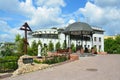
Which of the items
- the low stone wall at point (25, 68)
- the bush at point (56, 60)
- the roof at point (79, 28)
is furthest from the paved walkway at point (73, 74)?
the roof at point (79, 28)

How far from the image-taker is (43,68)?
1814cm

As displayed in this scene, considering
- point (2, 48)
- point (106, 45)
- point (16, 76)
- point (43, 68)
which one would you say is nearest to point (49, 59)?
point (43, 68)

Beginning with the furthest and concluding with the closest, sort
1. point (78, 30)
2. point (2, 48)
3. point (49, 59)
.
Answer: point (78, 30), point (2, 48), point (49, 59)

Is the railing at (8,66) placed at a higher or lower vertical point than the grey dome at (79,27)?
lower

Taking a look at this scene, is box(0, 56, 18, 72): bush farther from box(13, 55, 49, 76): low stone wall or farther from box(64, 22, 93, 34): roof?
box(64, 22, 93, 34): roof

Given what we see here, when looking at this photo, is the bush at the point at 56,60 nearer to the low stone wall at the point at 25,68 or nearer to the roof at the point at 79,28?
the low stone wall at the point at 25,68

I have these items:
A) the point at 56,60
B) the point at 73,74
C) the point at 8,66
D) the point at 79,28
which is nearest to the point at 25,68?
the point at 8,66

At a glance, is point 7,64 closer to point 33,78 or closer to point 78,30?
point 33,78

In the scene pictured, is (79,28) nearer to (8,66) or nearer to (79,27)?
(79,27)

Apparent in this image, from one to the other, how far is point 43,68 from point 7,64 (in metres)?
2.73

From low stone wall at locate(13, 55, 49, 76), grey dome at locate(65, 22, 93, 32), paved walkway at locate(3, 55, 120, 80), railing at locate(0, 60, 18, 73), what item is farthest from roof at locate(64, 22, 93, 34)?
railing at locate(0, 60, 18, 73)

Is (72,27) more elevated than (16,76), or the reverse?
(72,27)

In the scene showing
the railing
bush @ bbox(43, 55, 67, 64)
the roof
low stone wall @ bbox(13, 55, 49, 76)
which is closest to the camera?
low stone wall @ bbox(13, 55, 49, 76)

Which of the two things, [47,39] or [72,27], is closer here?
[72,27]
